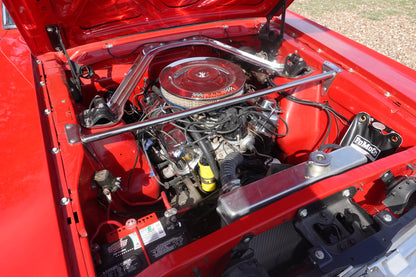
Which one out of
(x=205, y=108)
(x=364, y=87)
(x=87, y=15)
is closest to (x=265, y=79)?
(x=364, y=87)

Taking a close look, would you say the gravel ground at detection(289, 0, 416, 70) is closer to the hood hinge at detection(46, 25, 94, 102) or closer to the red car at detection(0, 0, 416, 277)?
the red car at detection(0, 0, 416, 277)

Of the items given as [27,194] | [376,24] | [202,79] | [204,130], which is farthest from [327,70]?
[376,24]

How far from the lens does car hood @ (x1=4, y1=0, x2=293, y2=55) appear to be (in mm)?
1287

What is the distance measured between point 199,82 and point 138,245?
950 mm

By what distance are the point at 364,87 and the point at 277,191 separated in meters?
0.93

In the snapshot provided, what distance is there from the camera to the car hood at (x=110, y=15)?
1287 mm

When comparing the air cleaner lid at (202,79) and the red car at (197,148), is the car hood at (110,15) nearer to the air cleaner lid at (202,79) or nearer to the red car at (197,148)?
the red car at (197,148)

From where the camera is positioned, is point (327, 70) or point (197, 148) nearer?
point (197, 148)

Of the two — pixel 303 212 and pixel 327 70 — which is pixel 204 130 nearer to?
pixel 303 212

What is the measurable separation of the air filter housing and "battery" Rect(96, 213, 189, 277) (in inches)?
25.6

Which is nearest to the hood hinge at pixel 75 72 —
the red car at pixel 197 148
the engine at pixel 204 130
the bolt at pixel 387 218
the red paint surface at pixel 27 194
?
the red car at pixel 197 148

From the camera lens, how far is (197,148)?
59.1 inches

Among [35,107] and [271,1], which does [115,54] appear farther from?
[271,1]

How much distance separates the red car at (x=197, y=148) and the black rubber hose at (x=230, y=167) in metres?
0.01
